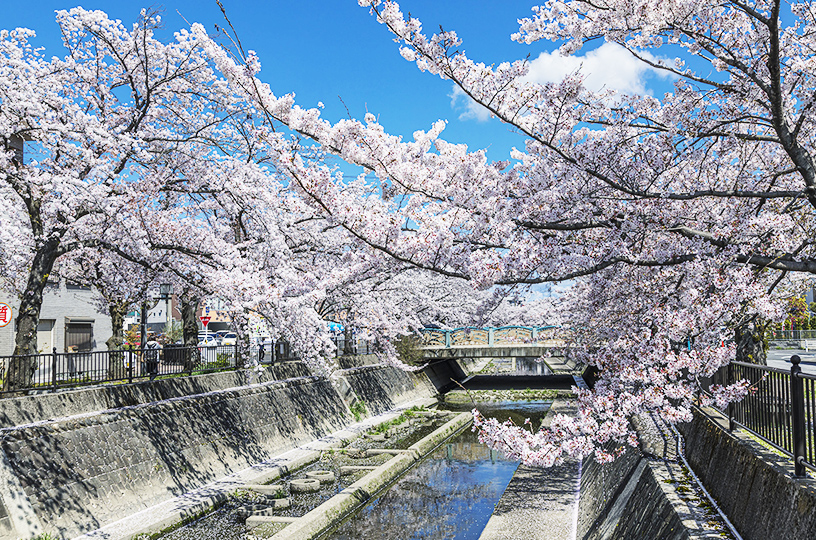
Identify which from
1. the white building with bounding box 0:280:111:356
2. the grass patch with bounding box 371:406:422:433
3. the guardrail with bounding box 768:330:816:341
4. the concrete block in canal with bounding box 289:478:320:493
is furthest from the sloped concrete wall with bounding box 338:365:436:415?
the guardrail with bounding box 768:330:816:341

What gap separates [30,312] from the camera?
13.5 m

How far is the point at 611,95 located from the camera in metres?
8.00

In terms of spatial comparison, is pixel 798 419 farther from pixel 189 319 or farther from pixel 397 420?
pixel 397 420

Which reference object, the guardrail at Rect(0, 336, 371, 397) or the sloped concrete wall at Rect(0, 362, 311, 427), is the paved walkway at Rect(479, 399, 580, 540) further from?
the sloped concrete wall at Rect(0, 362, 311, 427)

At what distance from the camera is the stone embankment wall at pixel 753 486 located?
4.59 metres

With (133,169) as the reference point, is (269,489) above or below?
below

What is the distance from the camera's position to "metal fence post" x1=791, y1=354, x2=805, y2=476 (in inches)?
203

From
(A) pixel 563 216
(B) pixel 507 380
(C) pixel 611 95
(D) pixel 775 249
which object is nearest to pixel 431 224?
(A) pixel 563 216

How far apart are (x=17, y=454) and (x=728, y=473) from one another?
11.2 metres

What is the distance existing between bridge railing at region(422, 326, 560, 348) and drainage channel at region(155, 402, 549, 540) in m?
15.6

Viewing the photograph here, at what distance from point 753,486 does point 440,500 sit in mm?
10117

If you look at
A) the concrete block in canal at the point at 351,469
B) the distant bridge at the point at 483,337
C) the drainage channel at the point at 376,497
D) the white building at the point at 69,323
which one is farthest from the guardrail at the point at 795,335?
the white building at the point at 69,323

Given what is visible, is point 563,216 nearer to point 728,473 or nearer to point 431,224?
point 431,224

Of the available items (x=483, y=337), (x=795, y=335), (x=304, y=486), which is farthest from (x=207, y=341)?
(x=795, y=335)
